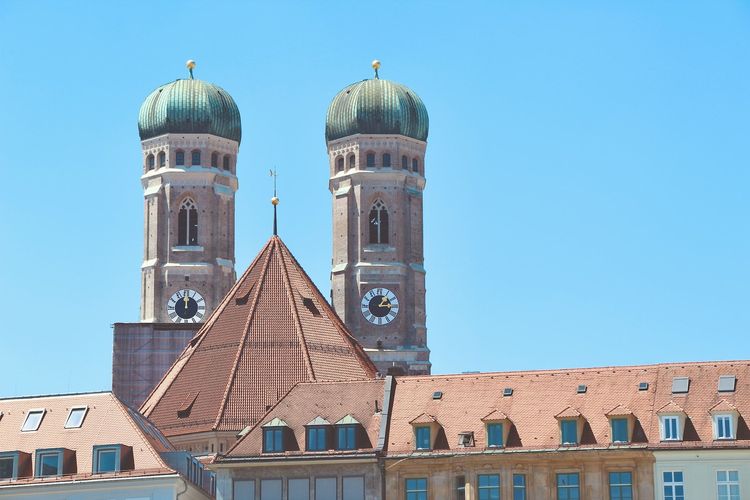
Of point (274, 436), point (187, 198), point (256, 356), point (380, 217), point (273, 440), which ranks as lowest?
point (273, 440)

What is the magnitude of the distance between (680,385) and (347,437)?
32.9 ft

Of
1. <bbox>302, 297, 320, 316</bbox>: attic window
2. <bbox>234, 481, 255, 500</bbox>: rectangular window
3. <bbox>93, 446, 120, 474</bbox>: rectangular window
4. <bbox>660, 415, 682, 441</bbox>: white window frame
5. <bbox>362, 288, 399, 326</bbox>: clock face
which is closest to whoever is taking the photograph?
<bbox>660, 415, 682, 441</bbox>: white window frame

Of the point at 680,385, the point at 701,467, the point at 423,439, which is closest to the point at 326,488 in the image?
the point at 423,439

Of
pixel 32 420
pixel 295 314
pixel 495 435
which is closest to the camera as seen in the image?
pixel 495 435

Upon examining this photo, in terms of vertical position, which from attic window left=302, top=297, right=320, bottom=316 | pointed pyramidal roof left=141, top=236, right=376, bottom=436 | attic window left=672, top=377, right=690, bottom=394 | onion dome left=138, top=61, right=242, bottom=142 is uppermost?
onion dome left=138, top=61, right=242, bottom=142

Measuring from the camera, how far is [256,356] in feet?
263

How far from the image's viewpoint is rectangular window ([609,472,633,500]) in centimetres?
6359

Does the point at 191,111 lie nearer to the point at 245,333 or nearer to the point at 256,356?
the point at 245,333

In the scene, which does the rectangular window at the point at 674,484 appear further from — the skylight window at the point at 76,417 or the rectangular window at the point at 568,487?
the skylight window at the point at 76,417

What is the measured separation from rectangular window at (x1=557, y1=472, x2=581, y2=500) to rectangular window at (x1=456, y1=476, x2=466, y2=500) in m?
2.75

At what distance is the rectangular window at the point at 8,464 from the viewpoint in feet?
213

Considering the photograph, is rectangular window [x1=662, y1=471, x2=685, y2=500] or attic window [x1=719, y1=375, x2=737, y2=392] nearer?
rectangular window [x1=662, y1=471, x2=685, y2=500]

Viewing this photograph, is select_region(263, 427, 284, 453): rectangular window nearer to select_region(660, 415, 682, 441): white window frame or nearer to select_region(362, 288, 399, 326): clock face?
select_region(660, 415, 682, 441): white window frame

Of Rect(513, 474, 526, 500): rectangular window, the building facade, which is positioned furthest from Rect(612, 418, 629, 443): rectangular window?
the building facade
